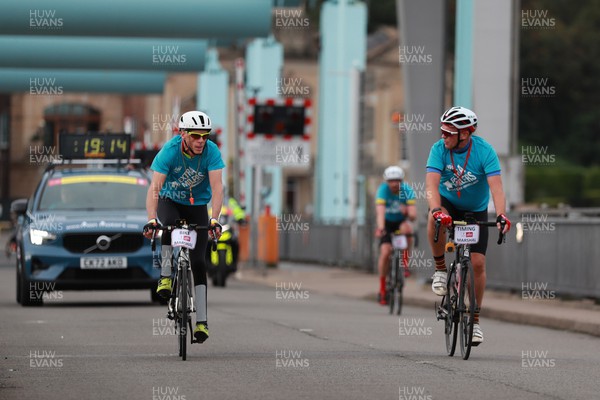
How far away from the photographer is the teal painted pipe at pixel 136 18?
28.8 meters

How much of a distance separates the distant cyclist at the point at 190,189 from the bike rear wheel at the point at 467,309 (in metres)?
2.00

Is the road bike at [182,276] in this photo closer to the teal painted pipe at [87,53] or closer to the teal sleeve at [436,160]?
the teal sleeve at [436,160]

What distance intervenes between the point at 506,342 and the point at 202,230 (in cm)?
376

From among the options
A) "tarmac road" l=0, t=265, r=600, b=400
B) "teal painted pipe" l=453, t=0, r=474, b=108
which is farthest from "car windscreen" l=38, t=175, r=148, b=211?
"teal painted pipe" l=453, t=0, r=474, b=108

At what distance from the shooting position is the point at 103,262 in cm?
1922

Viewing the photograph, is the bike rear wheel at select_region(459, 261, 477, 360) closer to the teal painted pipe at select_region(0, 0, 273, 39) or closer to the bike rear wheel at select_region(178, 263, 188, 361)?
the bike rear wheel at select_region(178, 263, 188, 361)

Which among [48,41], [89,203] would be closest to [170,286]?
[89,203]

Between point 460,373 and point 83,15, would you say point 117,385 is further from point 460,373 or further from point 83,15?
point 83,15

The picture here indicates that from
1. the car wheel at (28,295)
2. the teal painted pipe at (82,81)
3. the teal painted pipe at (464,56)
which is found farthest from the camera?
the teal painted pipe at (82,81)

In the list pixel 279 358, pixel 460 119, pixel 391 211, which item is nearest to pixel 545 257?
pixel 391 211

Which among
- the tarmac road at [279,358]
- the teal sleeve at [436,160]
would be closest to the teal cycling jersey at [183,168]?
the tarmac road at [279,358]

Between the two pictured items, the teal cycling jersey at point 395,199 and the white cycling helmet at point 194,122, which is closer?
the white cycling helmet at point 194,122

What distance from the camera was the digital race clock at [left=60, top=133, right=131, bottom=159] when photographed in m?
21.7

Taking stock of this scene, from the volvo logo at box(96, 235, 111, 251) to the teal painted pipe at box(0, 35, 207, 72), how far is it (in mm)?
16791
